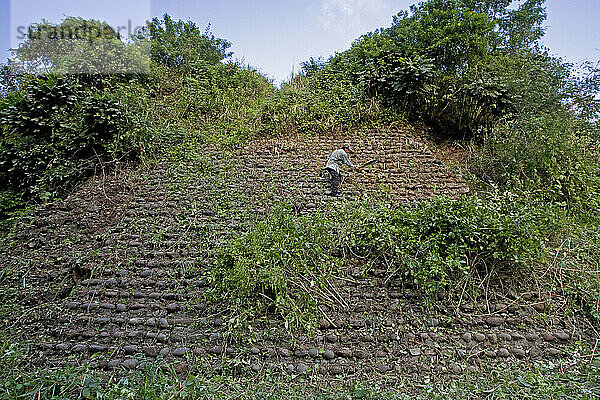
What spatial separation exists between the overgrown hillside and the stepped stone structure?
0.03m

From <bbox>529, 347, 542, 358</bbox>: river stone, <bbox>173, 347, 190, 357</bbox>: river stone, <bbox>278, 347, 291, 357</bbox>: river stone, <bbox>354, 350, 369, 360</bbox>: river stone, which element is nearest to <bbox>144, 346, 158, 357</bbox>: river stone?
<bbox>173, 347, 190, 357</bbox>: river stone

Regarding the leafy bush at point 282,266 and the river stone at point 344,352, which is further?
the leafy bush at point 282,266

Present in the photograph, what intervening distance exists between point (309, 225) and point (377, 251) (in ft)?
3.39

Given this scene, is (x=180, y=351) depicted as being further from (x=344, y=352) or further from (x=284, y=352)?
(x=344, y=352)

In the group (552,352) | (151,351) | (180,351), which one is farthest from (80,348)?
(552,352)

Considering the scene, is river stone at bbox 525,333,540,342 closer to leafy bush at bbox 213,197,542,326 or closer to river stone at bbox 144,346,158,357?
leafy bush at bbox 213,197,542,326

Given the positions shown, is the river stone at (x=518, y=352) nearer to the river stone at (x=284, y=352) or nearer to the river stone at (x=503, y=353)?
the river stone at (x=503, y=353)

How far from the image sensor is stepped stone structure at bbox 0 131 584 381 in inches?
153

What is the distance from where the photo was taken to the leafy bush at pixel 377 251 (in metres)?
4.22

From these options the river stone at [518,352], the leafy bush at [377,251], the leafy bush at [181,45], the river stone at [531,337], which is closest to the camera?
the river stone at [518,352]

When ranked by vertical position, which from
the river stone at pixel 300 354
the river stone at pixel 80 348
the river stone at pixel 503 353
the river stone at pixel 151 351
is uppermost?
the river stone at pixel 503 353

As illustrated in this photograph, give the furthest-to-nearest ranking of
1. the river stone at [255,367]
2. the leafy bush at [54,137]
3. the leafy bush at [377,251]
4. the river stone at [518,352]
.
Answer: the leafy bush at [54,137] < the leafy bush at [377,251] < the river stone at [518,352] < the river stone at [255,367]

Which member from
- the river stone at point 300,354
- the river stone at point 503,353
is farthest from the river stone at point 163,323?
the river stone at point 503,353

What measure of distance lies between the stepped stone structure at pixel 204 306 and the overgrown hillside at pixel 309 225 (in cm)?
3
